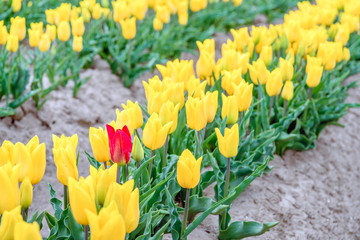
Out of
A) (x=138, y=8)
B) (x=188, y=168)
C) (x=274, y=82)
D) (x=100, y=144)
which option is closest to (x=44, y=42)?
(x=138, y=8)

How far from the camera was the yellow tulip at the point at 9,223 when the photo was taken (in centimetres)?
110

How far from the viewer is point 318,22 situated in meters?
4.25

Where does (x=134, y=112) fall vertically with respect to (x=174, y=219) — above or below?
above

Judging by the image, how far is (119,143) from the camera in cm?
147

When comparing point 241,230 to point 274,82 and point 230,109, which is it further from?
point 274,82

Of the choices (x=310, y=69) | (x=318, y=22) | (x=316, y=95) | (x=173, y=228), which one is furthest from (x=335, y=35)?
(x=173, y=228)

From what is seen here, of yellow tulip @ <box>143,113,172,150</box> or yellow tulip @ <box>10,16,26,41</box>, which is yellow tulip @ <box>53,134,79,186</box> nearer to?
yellow tulip @ <box>143,113,172,150</box>

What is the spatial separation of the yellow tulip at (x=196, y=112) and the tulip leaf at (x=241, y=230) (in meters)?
0.45

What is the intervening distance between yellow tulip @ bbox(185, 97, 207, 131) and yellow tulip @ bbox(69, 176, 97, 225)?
2.14 ft

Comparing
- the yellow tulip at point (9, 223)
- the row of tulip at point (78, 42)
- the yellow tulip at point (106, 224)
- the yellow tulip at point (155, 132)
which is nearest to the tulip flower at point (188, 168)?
the yellow tulip at point (155, 132)

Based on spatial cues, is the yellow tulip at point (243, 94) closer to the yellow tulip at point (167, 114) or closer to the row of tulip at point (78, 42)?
the yellow tulip at point (167, 114)

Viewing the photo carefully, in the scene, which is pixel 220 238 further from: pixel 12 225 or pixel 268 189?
pixel 12 225

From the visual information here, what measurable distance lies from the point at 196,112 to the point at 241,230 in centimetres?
53

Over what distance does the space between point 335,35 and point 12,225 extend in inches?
128
